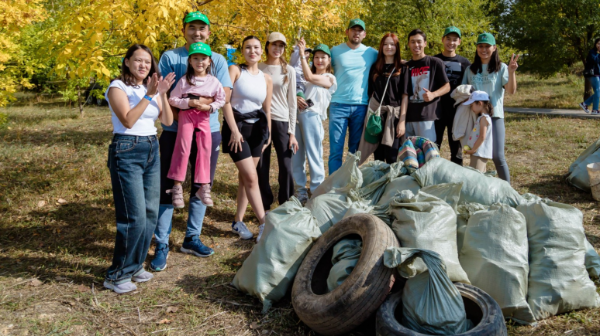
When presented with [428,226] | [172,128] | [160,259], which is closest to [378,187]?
[428,226]

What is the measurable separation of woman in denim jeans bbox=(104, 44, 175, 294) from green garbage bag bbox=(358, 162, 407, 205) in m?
1.74

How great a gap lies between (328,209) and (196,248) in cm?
130

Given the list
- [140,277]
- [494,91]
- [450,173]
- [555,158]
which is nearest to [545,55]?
[555,158]

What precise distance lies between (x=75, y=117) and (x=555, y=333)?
15.0 m

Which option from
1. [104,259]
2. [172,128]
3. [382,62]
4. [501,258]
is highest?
[382,62]

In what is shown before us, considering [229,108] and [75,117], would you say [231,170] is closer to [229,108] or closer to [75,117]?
[229,108]

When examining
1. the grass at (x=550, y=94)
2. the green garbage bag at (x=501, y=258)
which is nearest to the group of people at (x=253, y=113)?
the green garbage bag at (x=501, y=258)

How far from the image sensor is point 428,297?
8.43 ft

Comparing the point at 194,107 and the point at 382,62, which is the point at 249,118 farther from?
the point at 382,62

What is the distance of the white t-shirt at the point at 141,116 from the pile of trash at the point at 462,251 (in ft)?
3.76

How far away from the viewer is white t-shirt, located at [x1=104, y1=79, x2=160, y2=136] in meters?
3.31

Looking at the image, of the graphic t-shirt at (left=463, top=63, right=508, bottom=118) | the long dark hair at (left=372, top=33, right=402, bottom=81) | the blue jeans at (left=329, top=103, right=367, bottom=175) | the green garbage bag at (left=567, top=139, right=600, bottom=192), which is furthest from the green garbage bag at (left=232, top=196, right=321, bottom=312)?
the green garbage bag at (left=567, top=139, right=600, bottom=192)

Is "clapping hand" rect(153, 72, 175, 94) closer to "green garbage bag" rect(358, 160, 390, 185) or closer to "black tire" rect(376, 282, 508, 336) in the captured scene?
"green garbage bag" rect(358, 160, 390, 185)

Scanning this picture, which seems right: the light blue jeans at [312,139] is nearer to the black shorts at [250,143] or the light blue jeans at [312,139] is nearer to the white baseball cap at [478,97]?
the black shorts at [250,143]
